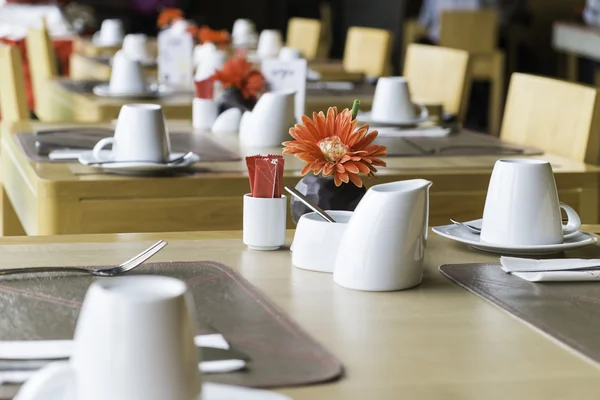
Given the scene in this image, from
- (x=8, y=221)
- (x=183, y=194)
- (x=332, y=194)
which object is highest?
(x=332, y=194)

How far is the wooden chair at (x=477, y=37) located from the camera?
6859 millimetres

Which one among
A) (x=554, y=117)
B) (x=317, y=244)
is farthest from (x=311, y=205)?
(x=554, y=117)

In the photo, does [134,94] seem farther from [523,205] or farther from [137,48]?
[523,205]

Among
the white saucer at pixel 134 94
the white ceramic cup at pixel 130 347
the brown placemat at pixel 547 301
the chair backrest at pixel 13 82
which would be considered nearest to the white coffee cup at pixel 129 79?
the white saucer at pixel 134 94

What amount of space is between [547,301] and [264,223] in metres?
0.34

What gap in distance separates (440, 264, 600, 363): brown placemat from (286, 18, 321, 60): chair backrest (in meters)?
4.29

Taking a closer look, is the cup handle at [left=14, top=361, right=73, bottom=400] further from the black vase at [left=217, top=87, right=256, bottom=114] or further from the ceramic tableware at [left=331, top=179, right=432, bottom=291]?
the black vase at [left=217, top=87, right=256, bottom=114]

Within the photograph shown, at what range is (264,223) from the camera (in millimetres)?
1254

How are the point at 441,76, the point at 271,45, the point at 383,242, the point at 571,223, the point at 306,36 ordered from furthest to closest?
the point at 306,36, the point at 271,45, the point at 441,76, the point at 571,223, the point at 383,242

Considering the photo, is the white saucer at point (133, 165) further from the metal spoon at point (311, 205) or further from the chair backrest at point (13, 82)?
the chair backrest at point (13, 82)

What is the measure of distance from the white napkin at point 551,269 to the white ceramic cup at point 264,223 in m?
0.25

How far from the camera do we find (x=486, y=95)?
845cm

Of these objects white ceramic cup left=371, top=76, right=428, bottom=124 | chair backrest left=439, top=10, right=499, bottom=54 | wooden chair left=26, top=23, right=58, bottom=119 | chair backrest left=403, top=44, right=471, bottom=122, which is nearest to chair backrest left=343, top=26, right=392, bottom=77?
chair backrest left=403, top=44, right=471, bottom=122

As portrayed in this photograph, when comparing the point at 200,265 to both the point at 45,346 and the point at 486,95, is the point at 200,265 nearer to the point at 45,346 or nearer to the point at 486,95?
the point at 45,346
